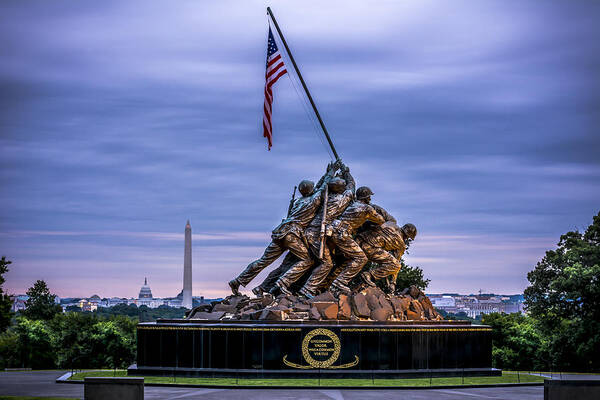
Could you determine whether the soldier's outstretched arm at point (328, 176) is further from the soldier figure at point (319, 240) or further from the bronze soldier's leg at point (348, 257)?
the bronze soldier's leg at point (348, 257)

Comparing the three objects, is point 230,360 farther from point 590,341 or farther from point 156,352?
point 590,341

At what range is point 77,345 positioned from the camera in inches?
1726

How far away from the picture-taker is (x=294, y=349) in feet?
89.3

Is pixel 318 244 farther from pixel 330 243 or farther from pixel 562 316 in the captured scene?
pixel 562 316

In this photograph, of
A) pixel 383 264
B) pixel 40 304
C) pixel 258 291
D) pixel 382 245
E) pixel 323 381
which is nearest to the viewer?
pixel 323 381

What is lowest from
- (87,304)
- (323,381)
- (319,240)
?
(87,304)

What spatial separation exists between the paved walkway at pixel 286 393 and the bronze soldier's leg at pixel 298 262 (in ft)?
21.2

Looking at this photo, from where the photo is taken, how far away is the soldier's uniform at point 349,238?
100 ft

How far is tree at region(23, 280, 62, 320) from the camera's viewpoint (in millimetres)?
60406

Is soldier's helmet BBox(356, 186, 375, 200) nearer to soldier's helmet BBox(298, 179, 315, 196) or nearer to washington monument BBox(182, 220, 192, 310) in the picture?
soldier's helmet BBox(298, 179, 315, 196)

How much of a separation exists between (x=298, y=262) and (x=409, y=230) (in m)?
4.31

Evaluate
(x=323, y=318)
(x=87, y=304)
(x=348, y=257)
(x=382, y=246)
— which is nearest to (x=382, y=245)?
(x=382, y=246)

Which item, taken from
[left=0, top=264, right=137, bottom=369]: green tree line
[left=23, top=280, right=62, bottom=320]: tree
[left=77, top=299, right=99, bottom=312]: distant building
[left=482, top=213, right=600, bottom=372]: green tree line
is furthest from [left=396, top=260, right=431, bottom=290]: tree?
[left=77, top=299, right=99, bottom=312]: distant building

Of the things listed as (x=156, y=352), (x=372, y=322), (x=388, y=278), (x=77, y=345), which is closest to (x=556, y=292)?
(x=388, y=278)
